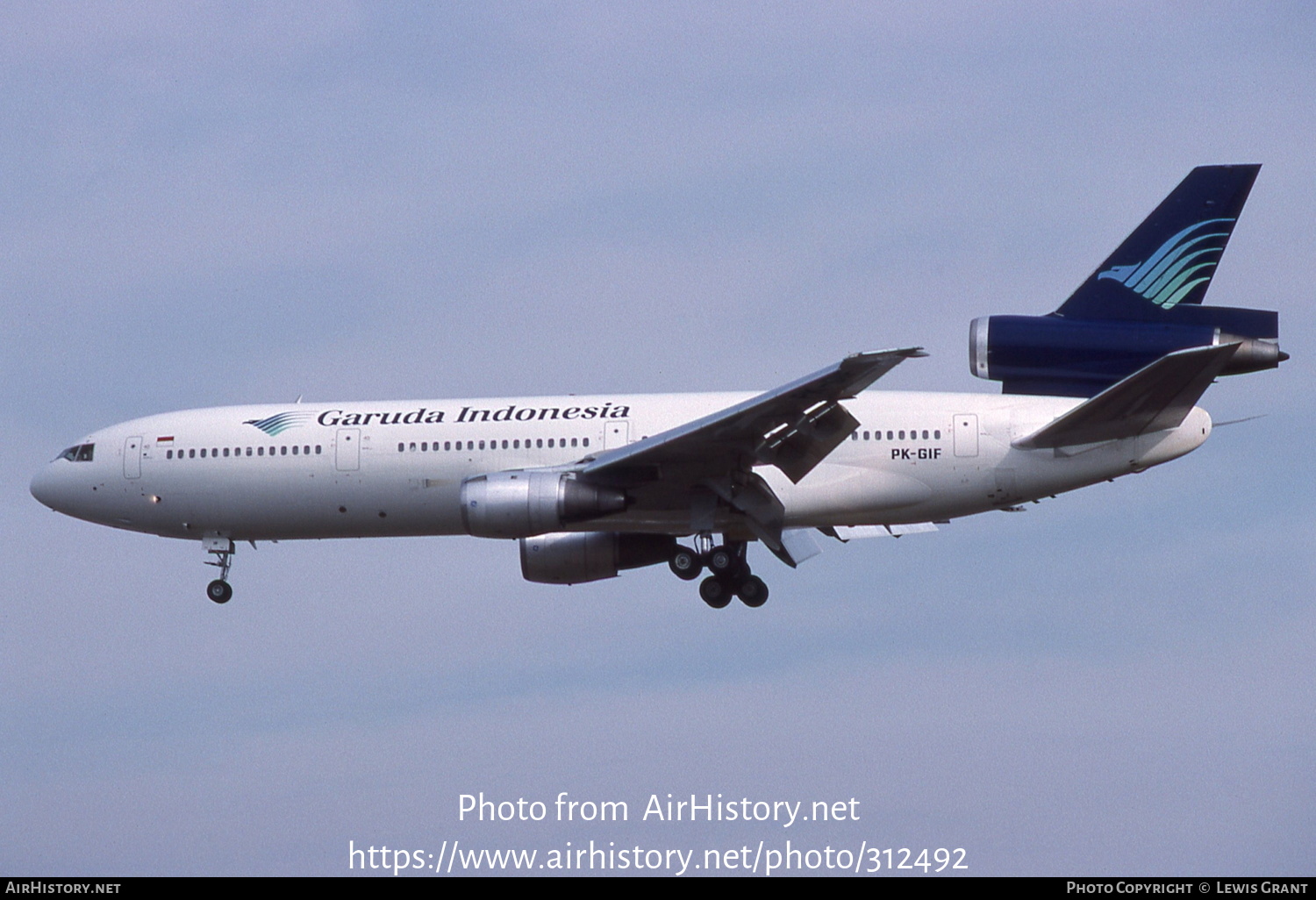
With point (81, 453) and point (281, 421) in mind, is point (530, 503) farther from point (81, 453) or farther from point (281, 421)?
point (81, 453)

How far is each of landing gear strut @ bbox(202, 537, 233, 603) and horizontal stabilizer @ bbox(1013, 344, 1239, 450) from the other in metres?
13.3

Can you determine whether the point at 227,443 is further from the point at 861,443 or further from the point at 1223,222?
the point at 1223,222

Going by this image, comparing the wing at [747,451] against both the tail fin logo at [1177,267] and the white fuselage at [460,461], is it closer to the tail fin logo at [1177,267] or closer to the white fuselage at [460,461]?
the white fuselage at [460,461]

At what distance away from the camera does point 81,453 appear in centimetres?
2944

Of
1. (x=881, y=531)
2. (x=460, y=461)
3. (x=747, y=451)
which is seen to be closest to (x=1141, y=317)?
(x=881, y=531)

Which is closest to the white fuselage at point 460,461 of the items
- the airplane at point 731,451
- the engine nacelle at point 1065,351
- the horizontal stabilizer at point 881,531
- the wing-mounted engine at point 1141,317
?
the airplane at point 731,451

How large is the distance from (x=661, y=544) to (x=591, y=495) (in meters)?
3.45

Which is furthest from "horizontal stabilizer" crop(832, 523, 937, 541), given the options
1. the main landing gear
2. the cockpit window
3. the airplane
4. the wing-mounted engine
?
the cockpit window

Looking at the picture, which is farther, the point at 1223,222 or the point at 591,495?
the point at 1223,222

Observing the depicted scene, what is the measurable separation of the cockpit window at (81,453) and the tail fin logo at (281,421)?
3.13 metres

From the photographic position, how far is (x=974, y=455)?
2509cm

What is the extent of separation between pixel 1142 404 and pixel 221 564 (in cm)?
1542
